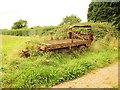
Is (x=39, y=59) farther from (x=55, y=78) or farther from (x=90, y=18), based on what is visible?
(x=90, y=18)

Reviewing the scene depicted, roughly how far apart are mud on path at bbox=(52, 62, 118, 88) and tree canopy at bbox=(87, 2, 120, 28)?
7.92 metres

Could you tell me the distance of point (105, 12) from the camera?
60.0 feet

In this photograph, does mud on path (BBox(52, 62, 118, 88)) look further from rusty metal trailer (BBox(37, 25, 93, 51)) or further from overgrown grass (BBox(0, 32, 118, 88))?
rusty metal trailer (BBox(37, 25, 93, 51))

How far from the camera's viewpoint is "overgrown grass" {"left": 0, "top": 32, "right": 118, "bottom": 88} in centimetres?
769

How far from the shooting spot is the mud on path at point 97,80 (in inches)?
298

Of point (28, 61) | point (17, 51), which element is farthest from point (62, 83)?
point (17, 51)

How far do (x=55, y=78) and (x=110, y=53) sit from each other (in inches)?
189

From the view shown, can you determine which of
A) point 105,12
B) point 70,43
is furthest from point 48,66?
point 105,12

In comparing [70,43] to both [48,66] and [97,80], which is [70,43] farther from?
[97,80]

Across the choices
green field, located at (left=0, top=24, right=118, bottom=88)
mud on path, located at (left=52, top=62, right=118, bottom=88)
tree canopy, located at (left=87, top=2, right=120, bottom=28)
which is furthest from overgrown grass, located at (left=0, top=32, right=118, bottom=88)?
tree canopy, located at (left=87, top=2, right=120, bottom=28)

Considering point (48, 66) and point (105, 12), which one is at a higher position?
point (105, 12)

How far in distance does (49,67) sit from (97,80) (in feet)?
6.51

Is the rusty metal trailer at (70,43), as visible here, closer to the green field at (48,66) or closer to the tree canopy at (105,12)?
the green field at (48,66)

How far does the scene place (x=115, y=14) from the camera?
17156mm
